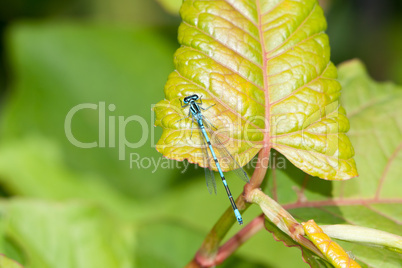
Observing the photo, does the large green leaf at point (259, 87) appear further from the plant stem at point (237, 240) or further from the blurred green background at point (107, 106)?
the blurred green background at point (107, 106)

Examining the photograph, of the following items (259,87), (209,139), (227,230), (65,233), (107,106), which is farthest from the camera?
(107,106)

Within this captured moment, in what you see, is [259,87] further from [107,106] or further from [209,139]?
[107,106]

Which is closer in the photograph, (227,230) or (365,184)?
(227,230)

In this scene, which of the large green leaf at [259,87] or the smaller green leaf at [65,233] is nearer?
the large green leaf at [259,87]

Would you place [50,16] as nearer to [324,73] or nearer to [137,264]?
[137,264]

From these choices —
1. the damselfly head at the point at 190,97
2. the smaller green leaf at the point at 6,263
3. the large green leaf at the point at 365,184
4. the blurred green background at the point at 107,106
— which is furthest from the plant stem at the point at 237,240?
the blurred green background at the point at 107,106

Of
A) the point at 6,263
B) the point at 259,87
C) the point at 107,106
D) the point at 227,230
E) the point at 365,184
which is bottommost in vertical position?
the point at 365,184

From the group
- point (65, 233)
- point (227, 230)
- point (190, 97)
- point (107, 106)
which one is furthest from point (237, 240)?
point (107, 106)
